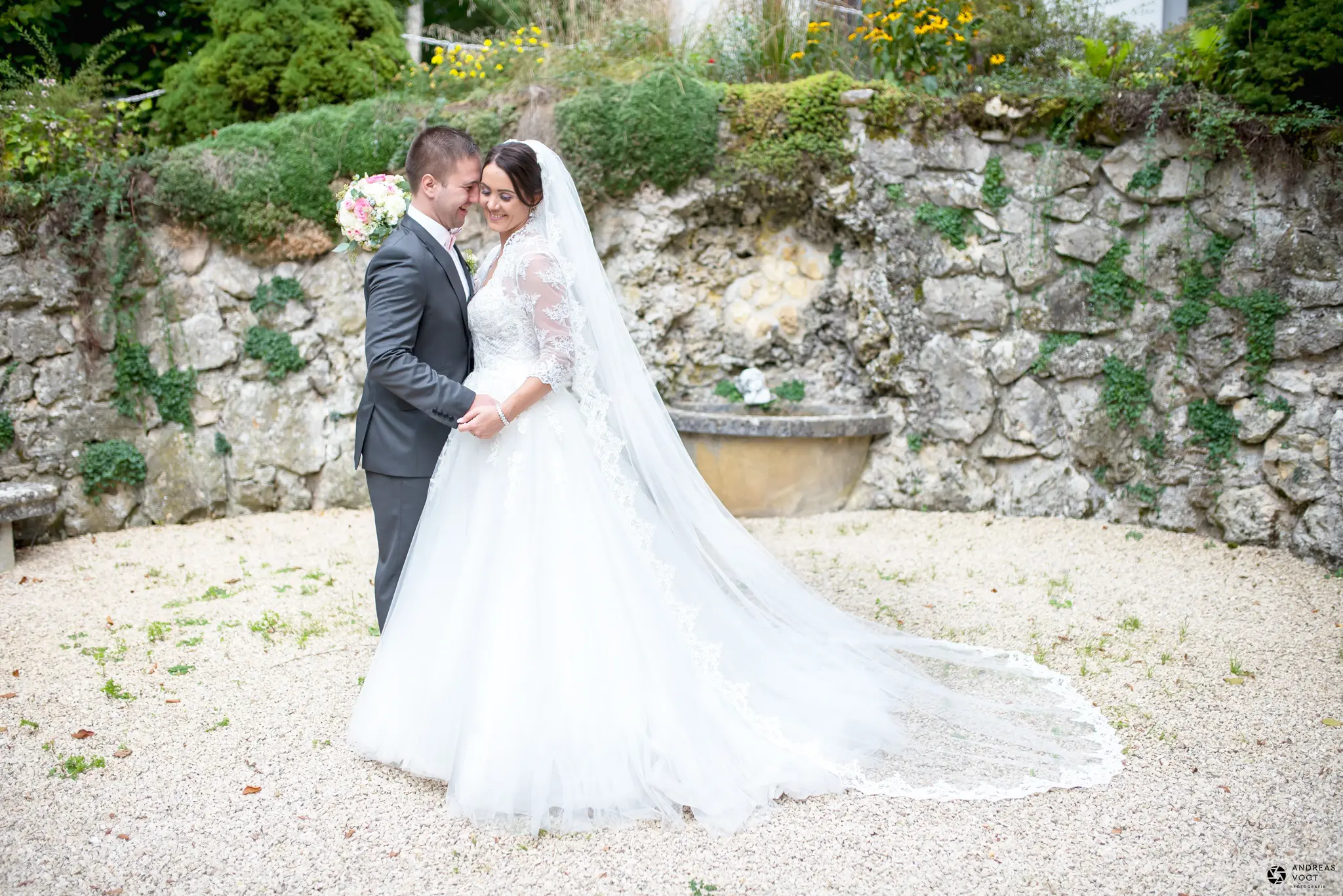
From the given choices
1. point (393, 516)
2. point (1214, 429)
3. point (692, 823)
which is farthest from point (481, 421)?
point (1214, 429)

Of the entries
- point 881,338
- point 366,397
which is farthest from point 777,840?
point 881,338

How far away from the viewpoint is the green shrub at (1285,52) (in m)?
5.15

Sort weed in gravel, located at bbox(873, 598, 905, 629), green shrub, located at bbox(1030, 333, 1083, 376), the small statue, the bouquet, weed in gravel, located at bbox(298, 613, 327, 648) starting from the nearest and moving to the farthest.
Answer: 1. the bouquet
2. weed in gravel, located at bbox(298, 613, 327, 648)
3. weed in gravel, located at bbox(873, 598, 905, 629)
4. green shrub, located at bbox(1030, 333, 1083, 376)
5. the small statue

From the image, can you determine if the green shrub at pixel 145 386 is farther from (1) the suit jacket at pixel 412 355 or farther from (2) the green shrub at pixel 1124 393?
(2) the green shrub at pixel 1124 393

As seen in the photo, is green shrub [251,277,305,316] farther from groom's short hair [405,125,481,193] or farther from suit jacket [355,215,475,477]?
groom's short hair [405,125,481,193]

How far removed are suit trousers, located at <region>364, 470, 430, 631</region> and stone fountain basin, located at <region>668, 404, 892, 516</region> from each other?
119 inches

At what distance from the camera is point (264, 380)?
21.9 feet

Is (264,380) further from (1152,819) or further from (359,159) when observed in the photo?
(1152,819)

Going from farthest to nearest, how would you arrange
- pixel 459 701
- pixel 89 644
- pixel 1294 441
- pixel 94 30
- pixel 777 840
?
1. pixel 94 30
2. pixel 1294 441
3. pixel 89 644
4. pixel 459 701
5. pixel 777 840

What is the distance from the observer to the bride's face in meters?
3.02

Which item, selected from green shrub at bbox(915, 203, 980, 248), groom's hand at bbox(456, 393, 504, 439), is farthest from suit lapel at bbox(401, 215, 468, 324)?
green shrub at bbox(915, 203, 980, 248)

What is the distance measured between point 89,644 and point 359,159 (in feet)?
11.9

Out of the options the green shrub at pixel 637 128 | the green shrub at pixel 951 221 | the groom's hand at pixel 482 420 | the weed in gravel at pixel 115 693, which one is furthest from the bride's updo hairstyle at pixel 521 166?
the green shrub at pixel 951 221

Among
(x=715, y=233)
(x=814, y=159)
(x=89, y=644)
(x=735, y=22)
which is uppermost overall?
(x=735, y=22)
